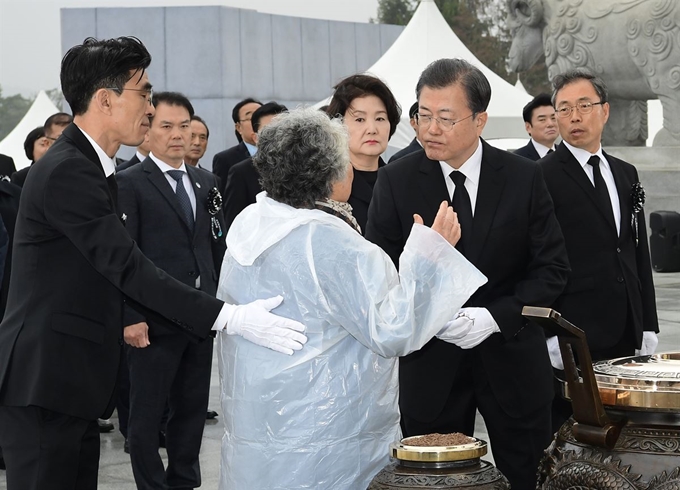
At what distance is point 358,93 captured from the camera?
4.62 metres

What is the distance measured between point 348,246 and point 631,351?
1767 millimetres

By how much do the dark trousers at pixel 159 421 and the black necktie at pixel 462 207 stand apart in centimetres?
183

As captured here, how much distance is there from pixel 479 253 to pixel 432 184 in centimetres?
28

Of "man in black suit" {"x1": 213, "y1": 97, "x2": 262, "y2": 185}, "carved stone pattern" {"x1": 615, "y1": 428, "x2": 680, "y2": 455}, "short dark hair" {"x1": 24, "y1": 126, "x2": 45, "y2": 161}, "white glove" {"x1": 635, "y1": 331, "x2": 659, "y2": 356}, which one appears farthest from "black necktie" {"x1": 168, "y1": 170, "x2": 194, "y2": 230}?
"man in black suit" {"x1": 213, "y1": 97, "x2": 262, "y2": 185}

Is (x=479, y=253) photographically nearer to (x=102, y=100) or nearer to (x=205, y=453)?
(x=102, y=100)

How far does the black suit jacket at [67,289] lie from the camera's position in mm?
3117

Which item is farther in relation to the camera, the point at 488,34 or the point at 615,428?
the point at 488,34

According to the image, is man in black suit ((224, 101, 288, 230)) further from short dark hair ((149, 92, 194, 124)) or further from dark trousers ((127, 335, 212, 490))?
dark trousers ((127, 335, 212, 490))

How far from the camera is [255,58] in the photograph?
2084cm

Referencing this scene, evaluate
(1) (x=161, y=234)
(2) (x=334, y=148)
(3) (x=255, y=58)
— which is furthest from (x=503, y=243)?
(3) (x=255, y=58)

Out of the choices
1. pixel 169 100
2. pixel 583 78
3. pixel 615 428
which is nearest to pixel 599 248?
pixel 583 78

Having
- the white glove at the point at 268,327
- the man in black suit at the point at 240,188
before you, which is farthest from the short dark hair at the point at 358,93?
the man in black suit at the point at 240,188

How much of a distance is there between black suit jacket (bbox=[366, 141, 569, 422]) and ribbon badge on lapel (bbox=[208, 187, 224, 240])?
1.85m

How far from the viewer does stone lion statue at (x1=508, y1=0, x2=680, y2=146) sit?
1242 cm
